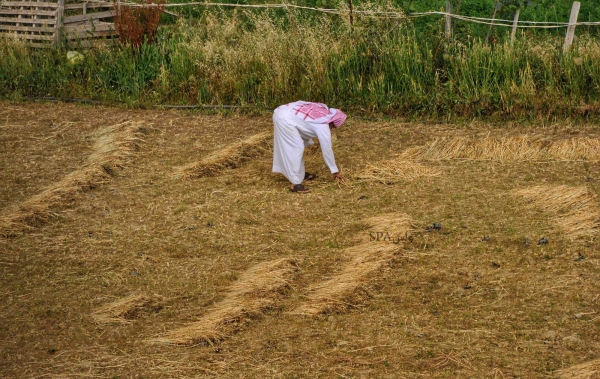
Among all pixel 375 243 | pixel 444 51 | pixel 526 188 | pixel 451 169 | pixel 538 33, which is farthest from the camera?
pixel 538 33

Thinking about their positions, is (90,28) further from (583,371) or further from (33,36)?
(583,371)

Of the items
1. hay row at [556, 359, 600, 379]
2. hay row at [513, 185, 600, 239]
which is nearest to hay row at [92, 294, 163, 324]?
hay row at [556, 359, 600, 379]

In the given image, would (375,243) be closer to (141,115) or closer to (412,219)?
(412,219)

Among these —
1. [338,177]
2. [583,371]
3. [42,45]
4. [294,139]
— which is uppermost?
[42,45]

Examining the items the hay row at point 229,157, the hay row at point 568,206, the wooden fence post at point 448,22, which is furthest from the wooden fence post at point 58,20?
the hay row at point 568,206

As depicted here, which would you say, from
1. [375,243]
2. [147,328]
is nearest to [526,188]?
[375,243]

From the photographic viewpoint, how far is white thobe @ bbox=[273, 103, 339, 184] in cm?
766

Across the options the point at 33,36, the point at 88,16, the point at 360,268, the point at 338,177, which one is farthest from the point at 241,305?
the point at 33,36

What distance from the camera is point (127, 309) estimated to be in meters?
5.96

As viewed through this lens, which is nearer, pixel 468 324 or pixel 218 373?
pixel 218 373

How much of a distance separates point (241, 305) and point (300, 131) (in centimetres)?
225

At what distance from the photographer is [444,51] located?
10109 mm

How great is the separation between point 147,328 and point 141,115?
16.2 ft

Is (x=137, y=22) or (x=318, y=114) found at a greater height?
(x=137, y=22)
